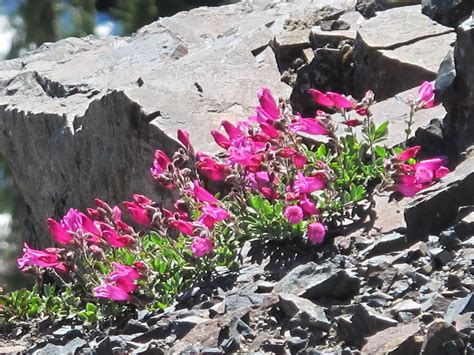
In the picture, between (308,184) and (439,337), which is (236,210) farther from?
(439,337)

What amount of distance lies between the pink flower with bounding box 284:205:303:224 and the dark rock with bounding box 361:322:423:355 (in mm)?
1004

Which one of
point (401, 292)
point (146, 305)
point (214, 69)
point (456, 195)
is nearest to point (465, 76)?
point (456, 195)

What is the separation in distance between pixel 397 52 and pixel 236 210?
1778mm

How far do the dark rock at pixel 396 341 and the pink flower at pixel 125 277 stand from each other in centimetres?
130

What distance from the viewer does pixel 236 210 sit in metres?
4.51

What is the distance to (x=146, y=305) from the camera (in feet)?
13.9

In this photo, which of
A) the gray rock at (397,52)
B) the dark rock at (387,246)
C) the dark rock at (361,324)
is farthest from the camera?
the gray rock at (397,52)

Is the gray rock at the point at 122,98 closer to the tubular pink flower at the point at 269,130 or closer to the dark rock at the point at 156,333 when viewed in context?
the tubular pink flower at the point at 269,130

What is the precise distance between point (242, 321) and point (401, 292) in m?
0.54

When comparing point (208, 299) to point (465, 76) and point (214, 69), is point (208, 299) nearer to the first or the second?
point (465, 76)

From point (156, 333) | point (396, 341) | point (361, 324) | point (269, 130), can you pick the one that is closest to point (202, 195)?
point (269, 130)

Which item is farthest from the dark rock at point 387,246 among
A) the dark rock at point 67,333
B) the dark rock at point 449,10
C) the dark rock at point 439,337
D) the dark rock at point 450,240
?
the dark rock at point 449,10

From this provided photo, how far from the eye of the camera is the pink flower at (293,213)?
4.11 m

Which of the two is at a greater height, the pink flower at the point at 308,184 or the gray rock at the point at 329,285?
the pink flower at the point at 308,184
